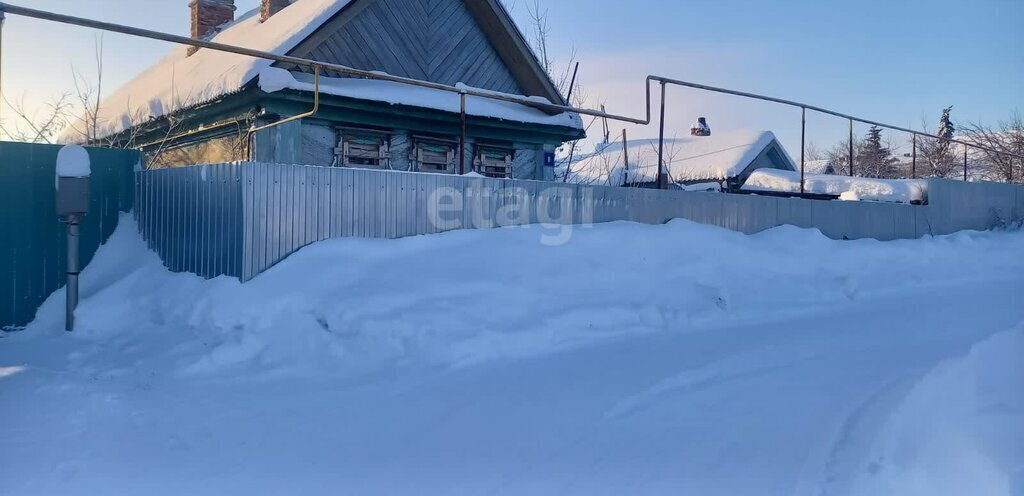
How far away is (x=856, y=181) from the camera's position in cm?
1432

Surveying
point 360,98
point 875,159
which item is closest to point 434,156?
point 360,98

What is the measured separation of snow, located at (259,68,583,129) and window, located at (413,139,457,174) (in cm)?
96

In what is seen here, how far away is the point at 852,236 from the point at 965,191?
4740 mm

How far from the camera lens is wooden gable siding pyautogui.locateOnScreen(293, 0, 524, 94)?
1117 centimetres

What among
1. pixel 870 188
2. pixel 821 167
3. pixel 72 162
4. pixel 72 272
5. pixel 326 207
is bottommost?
pixel 72 272

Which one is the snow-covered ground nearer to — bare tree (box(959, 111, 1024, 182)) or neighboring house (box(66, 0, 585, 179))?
neighboring house (box(66, 0, 585, 179))

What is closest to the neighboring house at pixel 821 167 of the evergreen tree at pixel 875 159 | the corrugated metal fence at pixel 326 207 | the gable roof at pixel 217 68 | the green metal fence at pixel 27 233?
the evergreen tree at pixel 875 159

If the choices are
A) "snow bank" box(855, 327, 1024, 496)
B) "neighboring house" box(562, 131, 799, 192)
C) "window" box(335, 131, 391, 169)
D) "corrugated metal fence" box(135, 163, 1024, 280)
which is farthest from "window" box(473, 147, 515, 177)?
"neighboring house" box(562, 131, 799, 192)

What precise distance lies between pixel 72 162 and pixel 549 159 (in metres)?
9.06

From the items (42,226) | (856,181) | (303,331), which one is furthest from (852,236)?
(42,226)

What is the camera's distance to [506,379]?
4922 mm

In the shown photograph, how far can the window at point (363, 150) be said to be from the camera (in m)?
11.2

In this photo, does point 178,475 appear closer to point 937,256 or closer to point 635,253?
point 635,253

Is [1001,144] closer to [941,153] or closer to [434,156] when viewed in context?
[941,153]
